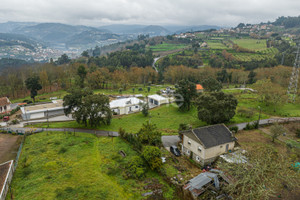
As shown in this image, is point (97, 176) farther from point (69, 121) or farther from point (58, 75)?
point (58, 75)

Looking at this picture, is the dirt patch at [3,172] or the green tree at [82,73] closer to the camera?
the dirt patch at [3,172]

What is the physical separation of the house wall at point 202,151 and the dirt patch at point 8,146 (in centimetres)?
2273

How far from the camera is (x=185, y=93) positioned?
41.2 m

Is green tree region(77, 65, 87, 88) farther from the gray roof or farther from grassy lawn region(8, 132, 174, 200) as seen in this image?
the gray roof

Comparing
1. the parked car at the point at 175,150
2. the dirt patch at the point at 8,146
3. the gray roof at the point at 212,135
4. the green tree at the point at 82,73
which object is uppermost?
the green tree at the point at 82,73

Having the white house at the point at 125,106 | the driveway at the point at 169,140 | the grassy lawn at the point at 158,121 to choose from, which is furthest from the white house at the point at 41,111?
the driveway at the point at 169,140

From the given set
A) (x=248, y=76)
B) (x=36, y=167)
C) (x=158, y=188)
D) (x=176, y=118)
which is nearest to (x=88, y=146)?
(x=36, y=167)

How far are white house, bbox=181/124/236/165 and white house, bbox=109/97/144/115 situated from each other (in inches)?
798

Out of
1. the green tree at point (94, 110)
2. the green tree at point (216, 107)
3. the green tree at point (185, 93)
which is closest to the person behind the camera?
the green tree at point (94, 110)

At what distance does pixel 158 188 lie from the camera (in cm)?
1902

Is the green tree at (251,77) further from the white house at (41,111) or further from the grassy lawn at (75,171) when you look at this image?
the white house at (41,111)

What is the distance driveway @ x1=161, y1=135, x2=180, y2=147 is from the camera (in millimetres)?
28358

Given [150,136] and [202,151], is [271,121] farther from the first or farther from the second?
[150,136]

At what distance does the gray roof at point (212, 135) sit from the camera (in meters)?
23.4
